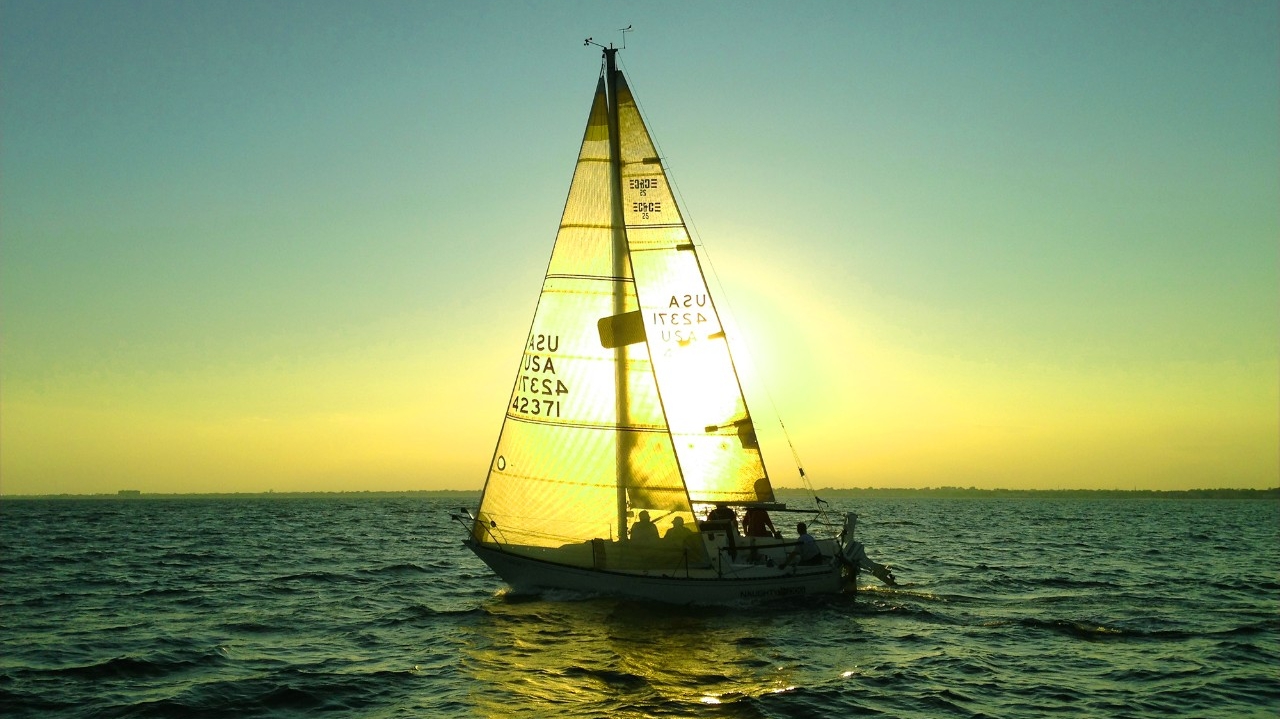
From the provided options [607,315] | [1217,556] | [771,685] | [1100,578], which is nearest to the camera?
[771,685]

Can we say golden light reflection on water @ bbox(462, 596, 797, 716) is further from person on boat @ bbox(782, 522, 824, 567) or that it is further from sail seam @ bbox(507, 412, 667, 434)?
sail seam @ bbox(507, 412, 667, 434)

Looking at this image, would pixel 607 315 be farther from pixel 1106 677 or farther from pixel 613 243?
pixel 1106 677

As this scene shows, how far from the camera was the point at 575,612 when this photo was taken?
22031 mm

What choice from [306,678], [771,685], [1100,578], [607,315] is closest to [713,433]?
[607,315]

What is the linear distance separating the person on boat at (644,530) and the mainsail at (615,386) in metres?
0.33

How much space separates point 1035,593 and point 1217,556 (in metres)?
22.2

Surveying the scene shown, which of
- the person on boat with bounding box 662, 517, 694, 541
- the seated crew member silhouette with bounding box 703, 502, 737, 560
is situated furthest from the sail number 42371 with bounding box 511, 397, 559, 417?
the seated crew member silhouette with bounding box 703, 502, 737, 560

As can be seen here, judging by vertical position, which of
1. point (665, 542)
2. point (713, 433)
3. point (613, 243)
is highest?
point (613, 243)

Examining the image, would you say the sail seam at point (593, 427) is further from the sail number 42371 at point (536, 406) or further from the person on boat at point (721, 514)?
the person on boat at point (721, 514)

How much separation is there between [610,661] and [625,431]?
7.13 meters

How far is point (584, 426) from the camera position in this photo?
23641mm

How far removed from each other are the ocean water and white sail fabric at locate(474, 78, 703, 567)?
1716 mm

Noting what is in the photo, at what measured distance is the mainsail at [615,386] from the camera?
77.0 ft

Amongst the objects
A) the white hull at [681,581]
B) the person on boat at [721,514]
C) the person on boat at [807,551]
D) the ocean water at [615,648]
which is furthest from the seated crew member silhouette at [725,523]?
the ocean water at [615,648]
